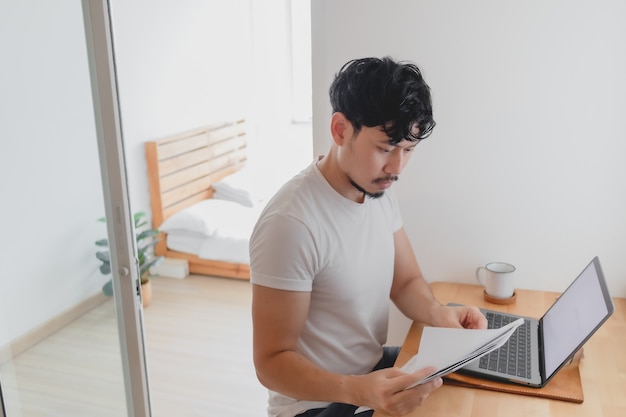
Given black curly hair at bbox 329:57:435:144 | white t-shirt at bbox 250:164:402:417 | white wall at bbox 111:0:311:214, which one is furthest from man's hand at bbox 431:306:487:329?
white wall at bbox 111:0:311:214

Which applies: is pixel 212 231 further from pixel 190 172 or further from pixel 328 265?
pixel 328 265

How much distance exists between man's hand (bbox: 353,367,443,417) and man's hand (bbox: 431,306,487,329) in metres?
0.35

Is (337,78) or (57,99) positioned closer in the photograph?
(337,78)

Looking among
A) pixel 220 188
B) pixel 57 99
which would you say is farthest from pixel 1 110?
pixel 220 188

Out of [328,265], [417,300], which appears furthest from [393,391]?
[417,300]

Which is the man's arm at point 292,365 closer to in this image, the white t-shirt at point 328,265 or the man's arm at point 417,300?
the white t-shirt at point 328,265

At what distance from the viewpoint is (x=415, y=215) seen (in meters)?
1.82

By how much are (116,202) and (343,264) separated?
779 mm

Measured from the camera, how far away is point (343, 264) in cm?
135

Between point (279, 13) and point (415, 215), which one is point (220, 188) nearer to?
point (279, 13)

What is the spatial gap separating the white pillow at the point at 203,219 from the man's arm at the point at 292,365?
2.66m

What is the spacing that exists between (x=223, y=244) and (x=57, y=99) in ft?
7.31

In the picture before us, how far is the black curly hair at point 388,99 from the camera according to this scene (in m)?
1.20

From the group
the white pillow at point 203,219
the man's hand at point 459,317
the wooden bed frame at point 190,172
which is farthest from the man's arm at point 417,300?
the white pillow at point 203,219
